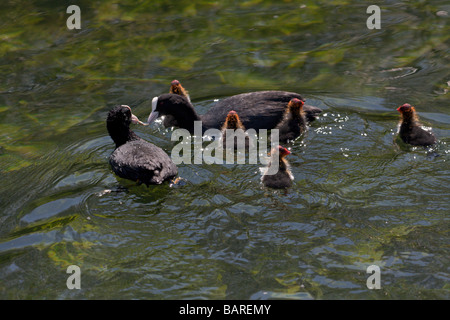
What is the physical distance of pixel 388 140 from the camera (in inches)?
262

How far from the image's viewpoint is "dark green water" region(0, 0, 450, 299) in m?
4.61

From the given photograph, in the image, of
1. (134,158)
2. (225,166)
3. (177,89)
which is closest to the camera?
(134,158)

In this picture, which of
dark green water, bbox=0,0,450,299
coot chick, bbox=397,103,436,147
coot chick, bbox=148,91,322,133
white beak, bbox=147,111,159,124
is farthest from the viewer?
white beak, bbox=147,111,159,124

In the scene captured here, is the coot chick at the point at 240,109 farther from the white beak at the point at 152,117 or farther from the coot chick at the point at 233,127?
the coot chick at the point at 233,127

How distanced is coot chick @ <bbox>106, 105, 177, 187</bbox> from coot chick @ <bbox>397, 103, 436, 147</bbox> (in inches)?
102

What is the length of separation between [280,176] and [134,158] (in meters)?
1.56

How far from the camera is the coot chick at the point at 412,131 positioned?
641cm

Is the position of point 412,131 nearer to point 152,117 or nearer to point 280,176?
point 280,176

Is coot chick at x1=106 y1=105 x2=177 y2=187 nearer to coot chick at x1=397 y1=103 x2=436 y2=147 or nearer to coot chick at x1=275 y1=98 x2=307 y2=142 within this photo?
coot chick at x1=275 y1=98 x2=307 y2=142

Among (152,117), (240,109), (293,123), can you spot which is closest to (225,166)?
(293,123)

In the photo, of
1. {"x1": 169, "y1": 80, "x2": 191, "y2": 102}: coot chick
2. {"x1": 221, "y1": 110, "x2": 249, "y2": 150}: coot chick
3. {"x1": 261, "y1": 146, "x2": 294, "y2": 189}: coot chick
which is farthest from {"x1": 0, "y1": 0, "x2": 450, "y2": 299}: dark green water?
{"x1": 221, "y1": 110, "x2": 249, "y2": 150}: coot chick

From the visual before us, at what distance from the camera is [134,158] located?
20.2 feet

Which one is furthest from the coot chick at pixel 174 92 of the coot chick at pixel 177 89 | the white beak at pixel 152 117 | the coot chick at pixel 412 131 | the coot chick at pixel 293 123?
the coot chick at pixel 412 131
